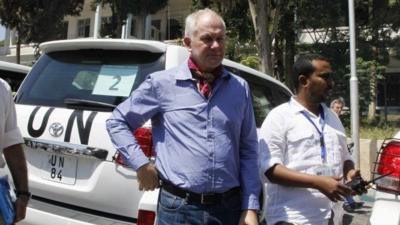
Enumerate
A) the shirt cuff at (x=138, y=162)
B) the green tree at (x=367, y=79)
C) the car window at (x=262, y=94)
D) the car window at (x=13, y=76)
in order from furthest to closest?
the green tree at (x=367, y=79)
the car window at (x=13, y=76)
the car window at (x=262, y=94)
the shirt cuff at (x=138, y=162)

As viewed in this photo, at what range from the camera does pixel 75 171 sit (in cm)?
379

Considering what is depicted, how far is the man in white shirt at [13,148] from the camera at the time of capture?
2.86 m

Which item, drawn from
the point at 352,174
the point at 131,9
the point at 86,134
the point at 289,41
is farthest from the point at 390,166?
the point at 131,9

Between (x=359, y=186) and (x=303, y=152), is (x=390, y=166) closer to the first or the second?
(x=359, y=186)

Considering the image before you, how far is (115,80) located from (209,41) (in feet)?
4.66

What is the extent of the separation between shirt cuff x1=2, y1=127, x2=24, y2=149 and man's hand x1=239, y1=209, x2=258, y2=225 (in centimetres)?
123

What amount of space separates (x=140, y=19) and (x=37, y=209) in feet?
89.8

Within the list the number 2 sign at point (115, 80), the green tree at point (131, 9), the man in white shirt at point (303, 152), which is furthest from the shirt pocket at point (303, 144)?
the green tree at point (131, 9)

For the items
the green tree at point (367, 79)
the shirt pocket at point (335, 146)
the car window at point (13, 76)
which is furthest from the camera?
the green tree at point (367, 79)

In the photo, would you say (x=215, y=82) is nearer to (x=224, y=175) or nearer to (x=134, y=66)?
(x=224, y=175)

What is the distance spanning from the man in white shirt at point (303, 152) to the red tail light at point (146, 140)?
72 cm

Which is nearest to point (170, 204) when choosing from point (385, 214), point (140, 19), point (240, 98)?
point (240, 98)

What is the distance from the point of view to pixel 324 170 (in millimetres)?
2918

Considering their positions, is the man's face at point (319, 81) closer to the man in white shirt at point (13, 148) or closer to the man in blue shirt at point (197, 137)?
the man in blue shirt at point (197, 137)
